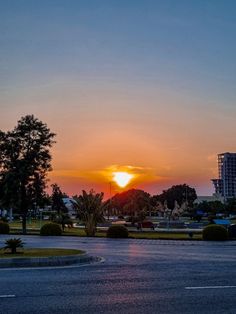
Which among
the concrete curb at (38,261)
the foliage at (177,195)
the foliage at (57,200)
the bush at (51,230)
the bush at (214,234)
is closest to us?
the concrete curb at (38,261)

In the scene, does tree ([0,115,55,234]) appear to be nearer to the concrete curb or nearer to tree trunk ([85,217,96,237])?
tree trunk ([85,217,96,237])

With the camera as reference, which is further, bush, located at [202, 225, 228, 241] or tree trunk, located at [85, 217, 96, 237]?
tree trunk, located at [85, 217, 96, 237]

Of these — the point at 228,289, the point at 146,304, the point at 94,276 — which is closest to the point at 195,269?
the point at 94,276

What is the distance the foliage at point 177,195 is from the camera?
172 metres

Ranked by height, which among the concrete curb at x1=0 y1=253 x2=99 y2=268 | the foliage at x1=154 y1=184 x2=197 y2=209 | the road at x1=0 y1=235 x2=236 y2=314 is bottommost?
the road at x1=0 y1=235 x2=236 y2=314

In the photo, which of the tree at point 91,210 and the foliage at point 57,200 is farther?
the foliage at point 57,200

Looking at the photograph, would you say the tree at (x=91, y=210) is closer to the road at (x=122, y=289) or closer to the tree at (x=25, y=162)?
the tree at (x=25, y=162)

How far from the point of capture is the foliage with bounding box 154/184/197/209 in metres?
172

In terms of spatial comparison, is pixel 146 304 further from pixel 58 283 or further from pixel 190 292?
pixel 58 283

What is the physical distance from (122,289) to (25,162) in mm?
35835

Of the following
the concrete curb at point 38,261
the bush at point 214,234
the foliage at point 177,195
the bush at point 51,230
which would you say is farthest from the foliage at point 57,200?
the concrete curb at point 38,261

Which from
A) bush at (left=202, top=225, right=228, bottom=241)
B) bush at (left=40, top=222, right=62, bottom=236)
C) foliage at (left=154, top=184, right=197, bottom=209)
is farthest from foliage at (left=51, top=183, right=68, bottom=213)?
bush at (left=202, top=225, right=228, bottom=241)

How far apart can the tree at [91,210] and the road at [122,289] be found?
2243 cm

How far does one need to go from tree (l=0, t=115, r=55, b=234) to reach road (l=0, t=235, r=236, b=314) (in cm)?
2992
